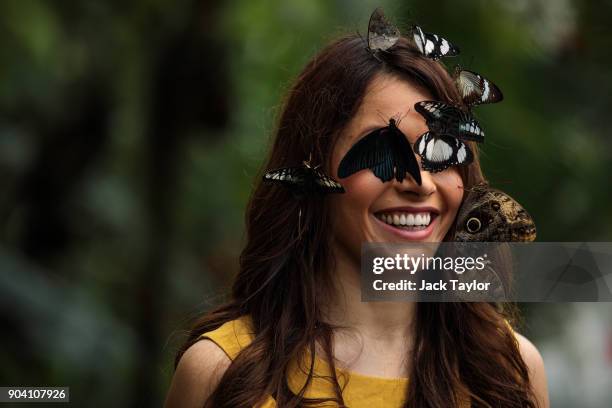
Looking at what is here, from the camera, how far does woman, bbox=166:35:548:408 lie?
2.79m

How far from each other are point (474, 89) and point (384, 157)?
1.12 ft

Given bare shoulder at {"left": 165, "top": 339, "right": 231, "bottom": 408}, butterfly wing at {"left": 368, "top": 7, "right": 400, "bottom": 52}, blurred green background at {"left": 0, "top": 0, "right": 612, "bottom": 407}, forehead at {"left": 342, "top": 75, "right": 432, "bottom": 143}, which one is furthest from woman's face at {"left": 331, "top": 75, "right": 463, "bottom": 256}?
blurred green background at {"left": 0, "top": 0, "right": 612, "bottom": 407}

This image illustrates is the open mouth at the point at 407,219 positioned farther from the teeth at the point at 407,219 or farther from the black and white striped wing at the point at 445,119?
the black and white striped wing at the point at 445,119

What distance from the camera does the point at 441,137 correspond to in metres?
2.77

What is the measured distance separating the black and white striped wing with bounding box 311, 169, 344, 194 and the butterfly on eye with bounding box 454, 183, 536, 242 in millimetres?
324

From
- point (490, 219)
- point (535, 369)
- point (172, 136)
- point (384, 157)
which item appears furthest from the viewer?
point (172, 136)

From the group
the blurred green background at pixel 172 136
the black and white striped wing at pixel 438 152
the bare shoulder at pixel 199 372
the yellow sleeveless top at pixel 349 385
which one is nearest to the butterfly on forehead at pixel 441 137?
the black and white striped wing at pixel 438 152

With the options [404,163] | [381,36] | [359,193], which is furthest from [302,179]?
[381,36]

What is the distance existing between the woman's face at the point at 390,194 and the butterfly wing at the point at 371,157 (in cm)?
2

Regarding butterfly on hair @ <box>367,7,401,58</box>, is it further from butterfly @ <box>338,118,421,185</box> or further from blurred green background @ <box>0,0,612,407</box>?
blurred green background @ <box>0,0,612,407</box>

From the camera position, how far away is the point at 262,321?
2.92 m

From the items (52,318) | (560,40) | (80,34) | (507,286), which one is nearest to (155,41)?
(80,34)

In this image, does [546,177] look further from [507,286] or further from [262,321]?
[262,321]

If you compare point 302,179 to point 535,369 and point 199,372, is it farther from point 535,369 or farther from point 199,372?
point 535,369
